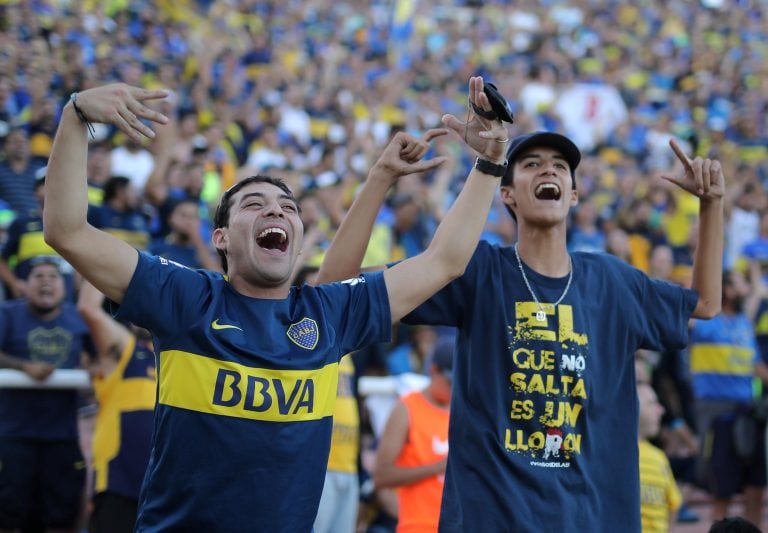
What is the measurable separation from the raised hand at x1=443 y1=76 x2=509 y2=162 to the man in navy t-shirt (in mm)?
325

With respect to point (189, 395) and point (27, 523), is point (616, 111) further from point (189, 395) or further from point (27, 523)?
point (189, 395)

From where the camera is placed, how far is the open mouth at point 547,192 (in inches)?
149

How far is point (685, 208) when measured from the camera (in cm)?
1390

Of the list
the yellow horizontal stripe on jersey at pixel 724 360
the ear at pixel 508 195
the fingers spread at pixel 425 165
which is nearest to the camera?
the fingers spread at pixel 425 165

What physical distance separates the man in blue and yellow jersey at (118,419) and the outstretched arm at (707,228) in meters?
3.05

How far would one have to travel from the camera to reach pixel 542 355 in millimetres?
3584

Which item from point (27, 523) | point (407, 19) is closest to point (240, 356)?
point (27, 523)

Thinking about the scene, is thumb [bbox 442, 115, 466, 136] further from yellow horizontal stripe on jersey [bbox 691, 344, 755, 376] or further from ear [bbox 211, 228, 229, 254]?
yellow horizontal stripe on jersey [bbox 691, 344, 755, 376]

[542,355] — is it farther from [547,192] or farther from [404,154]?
[404,154]

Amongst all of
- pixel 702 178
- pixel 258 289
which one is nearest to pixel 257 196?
pixel 258 289

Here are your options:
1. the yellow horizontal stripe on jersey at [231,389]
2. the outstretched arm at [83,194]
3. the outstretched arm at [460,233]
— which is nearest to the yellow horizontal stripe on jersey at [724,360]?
the outstretched arm at [460,233]

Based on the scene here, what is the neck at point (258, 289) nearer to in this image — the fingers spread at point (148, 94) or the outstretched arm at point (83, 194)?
the outstretched arm at point (83, 194)

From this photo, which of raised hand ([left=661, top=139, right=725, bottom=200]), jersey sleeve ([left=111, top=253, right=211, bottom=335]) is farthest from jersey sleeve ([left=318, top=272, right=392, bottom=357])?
raised hand ([left=661, top=139, right=725, bottom=200])

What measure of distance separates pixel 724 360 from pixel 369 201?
235 inches
